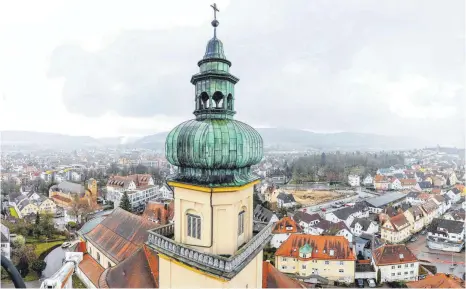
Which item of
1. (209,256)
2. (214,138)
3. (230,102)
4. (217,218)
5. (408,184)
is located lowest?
(408,184)

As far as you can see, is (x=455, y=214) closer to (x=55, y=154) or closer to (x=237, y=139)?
(x=237, y=139)

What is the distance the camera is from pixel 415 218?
124ft

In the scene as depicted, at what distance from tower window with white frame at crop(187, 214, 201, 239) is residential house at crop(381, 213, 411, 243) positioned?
35.0 metres

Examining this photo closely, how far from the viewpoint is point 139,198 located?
51.2 metres

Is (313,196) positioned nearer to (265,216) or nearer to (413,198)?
(413,198)

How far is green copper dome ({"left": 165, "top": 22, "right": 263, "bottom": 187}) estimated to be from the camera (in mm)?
6457

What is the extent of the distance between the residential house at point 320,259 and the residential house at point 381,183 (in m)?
59.3

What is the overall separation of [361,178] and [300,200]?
34888 millimetres

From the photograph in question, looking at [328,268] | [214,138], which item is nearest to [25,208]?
[328,268]

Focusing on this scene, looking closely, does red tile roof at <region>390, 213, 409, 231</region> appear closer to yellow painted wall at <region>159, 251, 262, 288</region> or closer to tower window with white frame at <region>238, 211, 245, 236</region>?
yellow painted wall at <region>159, 251, 262, 288</region>

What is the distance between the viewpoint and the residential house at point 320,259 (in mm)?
22641

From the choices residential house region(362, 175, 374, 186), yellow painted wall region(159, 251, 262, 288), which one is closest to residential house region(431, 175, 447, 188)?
residential house region(362, 175, 374, 186)

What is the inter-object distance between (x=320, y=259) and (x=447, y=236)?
20.5 metres

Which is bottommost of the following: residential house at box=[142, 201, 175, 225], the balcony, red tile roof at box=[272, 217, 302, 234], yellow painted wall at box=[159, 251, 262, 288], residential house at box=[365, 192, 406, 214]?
residential house at box=[365, 192, 406, 214]
